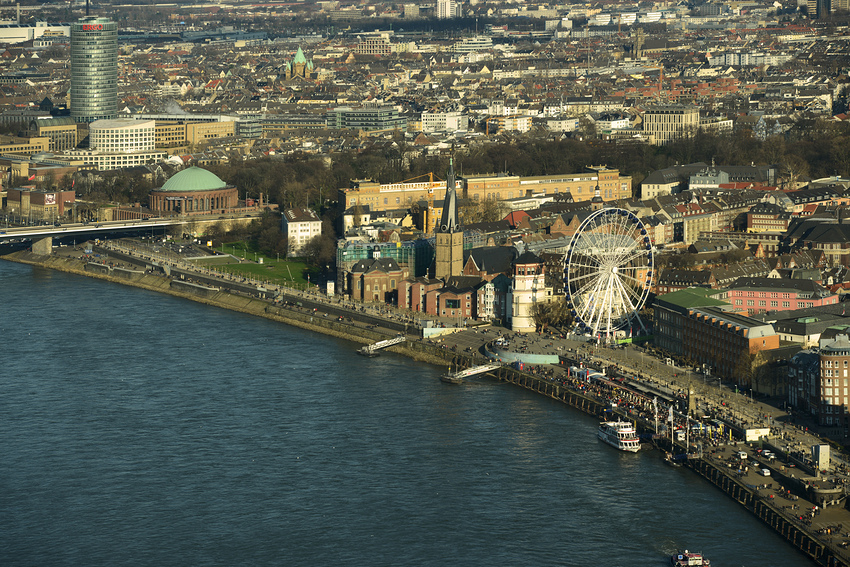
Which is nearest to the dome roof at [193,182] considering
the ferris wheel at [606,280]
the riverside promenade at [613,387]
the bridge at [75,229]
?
the bridge at [75,229]

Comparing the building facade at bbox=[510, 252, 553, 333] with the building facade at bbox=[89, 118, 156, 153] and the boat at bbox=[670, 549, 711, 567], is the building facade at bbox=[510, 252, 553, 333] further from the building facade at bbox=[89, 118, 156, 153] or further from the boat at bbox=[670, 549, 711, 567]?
the building facade at bbox=[89, 118, 156, 153]

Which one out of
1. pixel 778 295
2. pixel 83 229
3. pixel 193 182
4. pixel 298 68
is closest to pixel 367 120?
pixel 193 182

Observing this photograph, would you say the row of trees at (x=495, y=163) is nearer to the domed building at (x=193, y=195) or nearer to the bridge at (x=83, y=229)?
the domed building at (x=193, y=195)

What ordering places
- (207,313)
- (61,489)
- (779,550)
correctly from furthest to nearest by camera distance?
1. (207,313)
2. (61,489)
3. (779,550)

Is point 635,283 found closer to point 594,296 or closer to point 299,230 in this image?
point 594,296

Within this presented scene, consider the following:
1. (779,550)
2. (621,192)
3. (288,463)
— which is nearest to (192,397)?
(288,463)

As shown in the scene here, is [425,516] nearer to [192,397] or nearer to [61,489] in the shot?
[61,489]
